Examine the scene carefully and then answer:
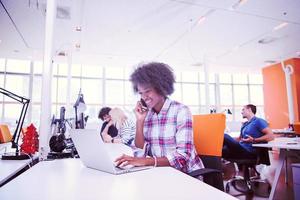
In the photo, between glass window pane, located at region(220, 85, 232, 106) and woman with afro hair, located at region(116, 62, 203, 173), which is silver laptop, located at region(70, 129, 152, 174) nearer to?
woman with afro hair, located at region(116, 62, 203, 173)

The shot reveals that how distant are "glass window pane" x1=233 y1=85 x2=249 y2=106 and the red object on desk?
10.9m

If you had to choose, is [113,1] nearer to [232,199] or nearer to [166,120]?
[166,120]

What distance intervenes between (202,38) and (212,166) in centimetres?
475

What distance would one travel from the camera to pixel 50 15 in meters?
1.58

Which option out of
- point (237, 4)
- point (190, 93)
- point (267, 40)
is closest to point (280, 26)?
point (267, 40)

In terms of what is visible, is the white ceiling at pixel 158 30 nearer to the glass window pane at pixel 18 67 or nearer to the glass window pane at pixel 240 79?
the glass window pane at pixel 18 67

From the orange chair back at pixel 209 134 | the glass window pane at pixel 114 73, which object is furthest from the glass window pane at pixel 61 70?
the orange chair back at pixel 209 134

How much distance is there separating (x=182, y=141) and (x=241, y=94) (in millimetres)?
11158

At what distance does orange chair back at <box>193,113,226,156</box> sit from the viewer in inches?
55.2

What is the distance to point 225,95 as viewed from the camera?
11.2 meters

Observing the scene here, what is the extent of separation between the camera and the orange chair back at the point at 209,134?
1.40 metres

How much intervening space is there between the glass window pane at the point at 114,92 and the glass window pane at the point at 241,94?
18.6ft

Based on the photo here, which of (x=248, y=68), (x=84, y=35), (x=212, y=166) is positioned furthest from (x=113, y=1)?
(x=248, y=68)

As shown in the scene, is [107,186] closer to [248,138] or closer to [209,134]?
[209,134]
